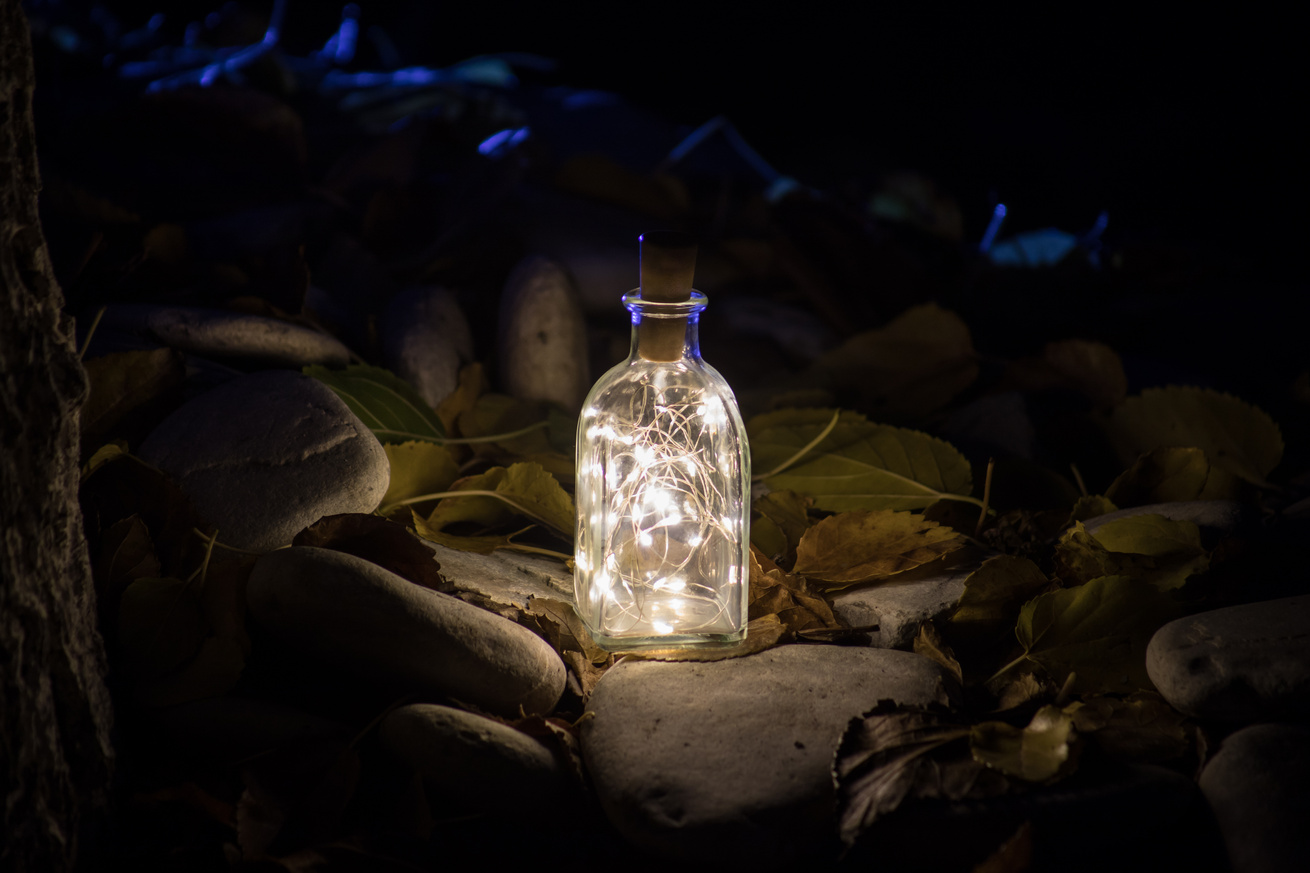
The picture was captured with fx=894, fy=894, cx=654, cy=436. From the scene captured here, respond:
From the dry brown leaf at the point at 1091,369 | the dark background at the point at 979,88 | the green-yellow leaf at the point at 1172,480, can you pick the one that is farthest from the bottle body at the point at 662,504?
the dark background at the point at 979,88

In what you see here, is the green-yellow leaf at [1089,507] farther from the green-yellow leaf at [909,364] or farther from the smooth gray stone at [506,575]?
the smooth gray stone at [506,575]

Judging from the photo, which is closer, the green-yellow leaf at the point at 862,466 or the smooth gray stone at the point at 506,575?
the smooth gray stone at the point at 506,575

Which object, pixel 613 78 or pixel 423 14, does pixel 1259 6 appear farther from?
pixel 423 14

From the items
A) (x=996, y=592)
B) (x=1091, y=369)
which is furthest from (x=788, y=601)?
(x=1091, y=369)

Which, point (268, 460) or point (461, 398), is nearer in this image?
point (268, 460)

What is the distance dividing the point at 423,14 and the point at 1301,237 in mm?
3282

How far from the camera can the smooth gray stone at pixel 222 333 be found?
154 centimetres

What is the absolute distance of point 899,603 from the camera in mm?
1277

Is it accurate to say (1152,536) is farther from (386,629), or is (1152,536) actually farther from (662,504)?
(386,629)

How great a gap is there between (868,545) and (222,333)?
1144 millimetres

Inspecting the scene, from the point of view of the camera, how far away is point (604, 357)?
212 centimetres

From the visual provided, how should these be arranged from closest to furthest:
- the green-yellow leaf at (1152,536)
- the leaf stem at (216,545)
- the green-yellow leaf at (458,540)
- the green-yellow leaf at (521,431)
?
the leaf stem at (216,545), the green-yellow leaf at (1152,536), the green-yellow leaf at (458,540), the green-yellow leaf at (521,431)

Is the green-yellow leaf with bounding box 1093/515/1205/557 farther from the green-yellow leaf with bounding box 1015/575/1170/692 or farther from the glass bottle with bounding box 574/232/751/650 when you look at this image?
the glass bottle with bounding box 574/232/751/650

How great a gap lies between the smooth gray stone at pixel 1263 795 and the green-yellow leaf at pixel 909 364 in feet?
3.34
